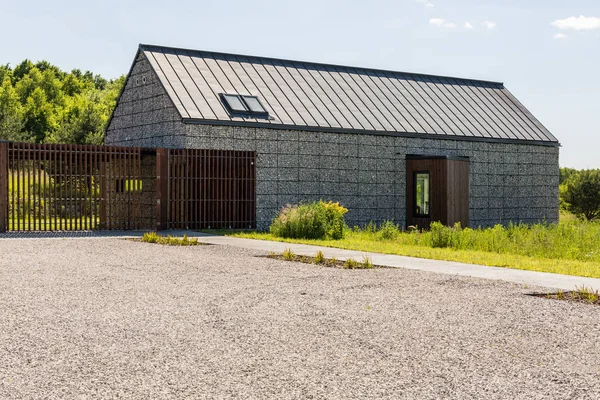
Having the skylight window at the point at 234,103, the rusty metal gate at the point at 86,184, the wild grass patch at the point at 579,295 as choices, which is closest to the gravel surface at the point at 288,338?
the wild grass patch at the point at 579,295

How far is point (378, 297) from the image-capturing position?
9086mm

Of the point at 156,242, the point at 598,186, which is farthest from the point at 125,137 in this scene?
the point at 598,186

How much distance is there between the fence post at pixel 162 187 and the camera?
71.2 feet

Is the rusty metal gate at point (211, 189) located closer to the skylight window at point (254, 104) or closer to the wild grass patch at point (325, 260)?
the skylight window at point (254, 104)

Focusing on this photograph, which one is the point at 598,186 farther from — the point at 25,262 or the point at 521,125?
the point at 25,262

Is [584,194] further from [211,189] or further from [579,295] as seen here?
[579,295]

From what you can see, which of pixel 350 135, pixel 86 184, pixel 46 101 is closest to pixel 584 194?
pixel 350 135

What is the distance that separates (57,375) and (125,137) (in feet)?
70.8

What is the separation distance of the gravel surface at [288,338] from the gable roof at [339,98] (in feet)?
42.1

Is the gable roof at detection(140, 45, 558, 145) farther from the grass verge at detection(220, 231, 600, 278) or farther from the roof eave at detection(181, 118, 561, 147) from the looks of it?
the grass verge at detection(220, 231, 600, 278)

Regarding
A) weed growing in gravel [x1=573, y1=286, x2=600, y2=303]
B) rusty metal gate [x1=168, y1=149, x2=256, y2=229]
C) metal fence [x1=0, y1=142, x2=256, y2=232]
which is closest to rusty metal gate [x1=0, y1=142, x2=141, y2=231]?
metal fence [x1=0, y1=142, x2=256, y2=232]

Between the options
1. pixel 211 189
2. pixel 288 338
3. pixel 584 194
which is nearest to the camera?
pixel 288 338

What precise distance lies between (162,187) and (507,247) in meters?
10.1

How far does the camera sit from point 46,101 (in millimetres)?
98125
